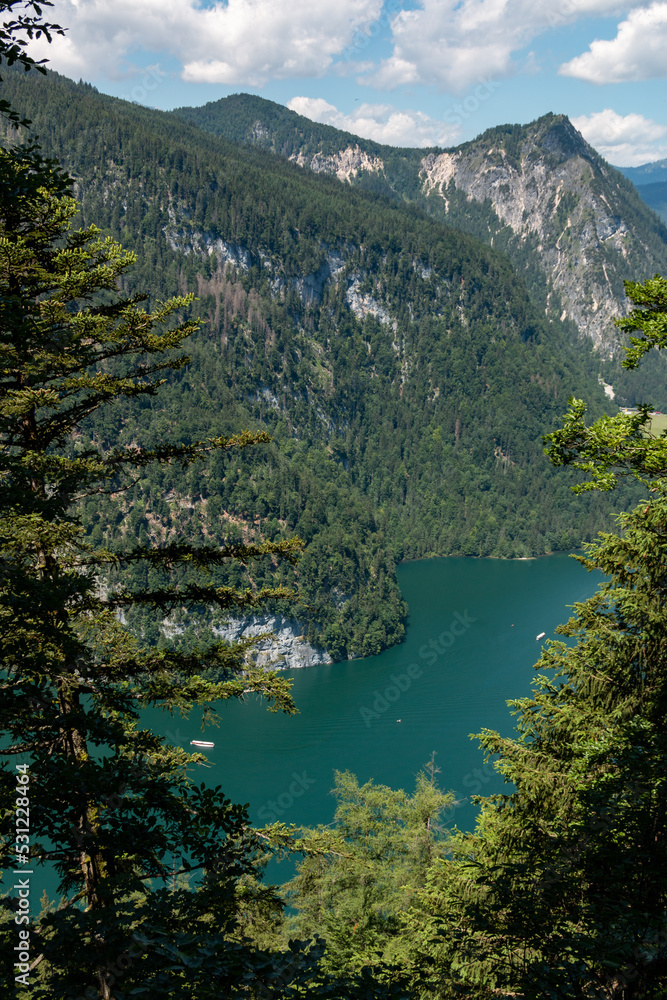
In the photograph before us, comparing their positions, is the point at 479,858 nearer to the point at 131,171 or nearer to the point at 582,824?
the point at 582,824

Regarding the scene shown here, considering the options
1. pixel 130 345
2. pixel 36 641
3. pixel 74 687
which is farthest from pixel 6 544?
pixel 130 345

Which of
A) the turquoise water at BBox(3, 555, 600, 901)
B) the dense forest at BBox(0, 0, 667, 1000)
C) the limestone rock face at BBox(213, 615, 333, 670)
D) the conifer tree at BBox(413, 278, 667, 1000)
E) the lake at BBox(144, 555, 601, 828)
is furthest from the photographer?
the limestone rock face at BBox(213, 615, 333, 670)

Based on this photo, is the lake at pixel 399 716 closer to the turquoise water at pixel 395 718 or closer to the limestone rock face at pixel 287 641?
the turquoise water at pixel 395 718

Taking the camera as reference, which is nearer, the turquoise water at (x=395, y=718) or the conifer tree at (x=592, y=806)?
the conifer tree at (x=592, y=806)

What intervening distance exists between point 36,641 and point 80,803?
168 cm

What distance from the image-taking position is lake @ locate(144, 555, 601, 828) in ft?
201

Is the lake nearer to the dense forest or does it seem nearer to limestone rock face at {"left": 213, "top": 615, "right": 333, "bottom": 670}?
limestone rock face at {"left": 213, "top": 615, "right": 333, "bottom": 670}

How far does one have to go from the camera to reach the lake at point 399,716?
61344 mm

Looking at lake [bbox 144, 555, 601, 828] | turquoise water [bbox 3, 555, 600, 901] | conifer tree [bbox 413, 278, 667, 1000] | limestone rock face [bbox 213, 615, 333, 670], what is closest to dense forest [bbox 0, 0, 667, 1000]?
conifer tree [bbox 413, 278, 667, 1000]

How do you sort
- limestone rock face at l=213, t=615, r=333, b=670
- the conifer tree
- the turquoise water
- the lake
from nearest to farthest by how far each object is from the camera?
1. the conifer tree
2. the turquoise water
3. the lake
4. limestone rock face at l=213, t=615, r=333, b=670

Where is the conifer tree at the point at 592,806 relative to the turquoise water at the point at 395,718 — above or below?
above

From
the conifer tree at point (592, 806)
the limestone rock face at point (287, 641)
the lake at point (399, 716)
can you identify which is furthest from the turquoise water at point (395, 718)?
the conifer tree at point (592, 806)

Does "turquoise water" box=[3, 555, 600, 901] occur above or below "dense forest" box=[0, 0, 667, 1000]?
below

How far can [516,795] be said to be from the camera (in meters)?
12.1
